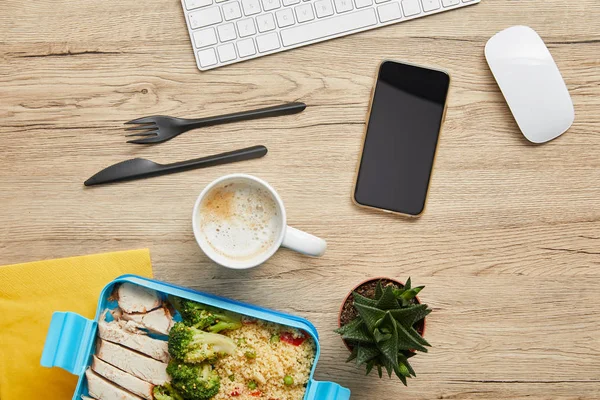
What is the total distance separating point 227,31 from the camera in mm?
982

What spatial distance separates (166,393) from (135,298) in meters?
0.16

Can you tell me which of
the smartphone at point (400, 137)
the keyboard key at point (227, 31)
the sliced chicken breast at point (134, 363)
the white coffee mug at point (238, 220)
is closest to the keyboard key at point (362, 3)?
the smartphone at point (400, 137)

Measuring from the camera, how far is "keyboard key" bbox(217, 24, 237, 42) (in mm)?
982

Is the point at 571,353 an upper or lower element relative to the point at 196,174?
lower

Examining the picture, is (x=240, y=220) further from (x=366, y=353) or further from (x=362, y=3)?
(x=362, y=3)

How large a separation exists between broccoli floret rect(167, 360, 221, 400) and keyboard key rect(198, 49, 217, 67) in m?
0.50

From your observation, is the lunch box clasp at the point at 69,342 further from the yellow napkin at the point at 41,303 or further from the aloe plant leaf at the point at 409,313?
the aloe plant leaf at the point at 409,313

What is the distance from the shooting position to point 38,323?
99cm

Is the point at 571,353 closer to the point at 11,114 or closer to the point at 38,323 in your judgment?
the point at 38,323

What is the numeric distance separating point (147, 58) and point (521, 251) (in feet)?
2.44

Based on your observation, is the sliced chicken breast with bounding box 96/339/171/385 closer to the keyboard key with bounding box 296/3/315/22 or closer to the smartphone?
the smartphone

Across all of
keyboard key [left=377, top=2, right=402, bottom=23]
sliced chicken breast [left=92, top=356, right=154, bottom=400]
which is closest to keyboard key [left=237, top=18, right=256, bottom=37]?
keyboard key [left=377, top=2, right=402, bottom=23]

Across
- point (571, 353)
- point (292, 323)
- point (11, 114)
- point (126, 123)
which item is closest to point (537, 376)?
point (571, 353)

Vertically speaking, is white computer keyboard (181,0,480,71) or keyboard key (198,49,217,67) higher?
white computer keyboard (181,0,480,71)
